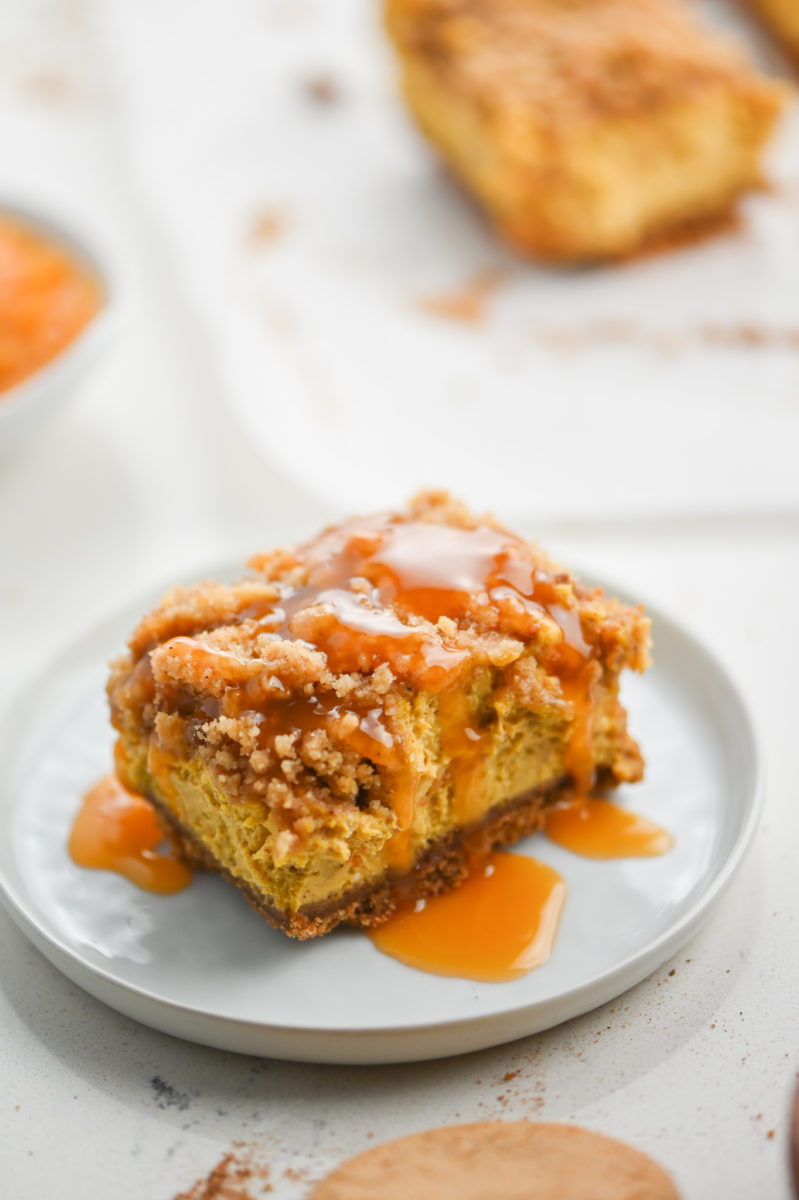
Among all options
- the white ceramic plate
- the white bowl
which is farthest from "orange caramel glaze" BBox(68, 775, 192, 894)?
the white bowl

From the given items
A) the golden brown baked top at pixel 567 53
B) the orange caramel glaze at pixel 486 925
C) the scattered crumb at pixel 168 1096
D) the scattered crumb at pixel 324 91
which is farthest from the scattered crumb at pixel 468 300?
the scattered crumb at pixel 168 1096

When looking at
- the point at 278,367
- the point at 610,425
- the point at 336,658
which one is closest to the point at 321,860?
the point at 336,658

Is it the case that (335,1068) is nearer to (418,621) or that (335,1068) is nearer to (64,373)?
(418,621)

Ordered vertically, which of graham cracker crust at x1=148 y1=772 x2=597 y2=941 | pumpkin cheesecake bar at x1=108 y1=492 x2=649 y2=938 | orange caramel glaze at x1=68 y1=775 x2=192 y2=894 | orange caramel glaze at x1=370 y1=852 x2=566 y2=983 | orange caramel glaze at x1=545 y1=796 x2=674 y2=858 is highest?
pumpkin cheesecake bar at x1=108 y1=492 x2=649 y2=938

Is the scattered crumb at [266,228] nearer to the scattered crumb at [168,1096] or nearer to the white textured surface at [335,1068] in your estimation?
the white textured surface at [335,1068]

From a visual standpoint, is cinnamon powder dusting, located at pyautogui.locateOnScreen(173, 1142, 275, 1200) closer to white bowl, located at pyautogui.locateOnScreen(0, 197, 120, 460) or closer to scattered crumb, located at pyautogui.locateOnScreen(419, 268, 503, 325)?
white bowl, located at pyautogui.locateOnScreen(0, 197, 120, 460)

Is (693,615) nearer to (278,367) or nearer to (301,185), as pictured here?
(278,367)

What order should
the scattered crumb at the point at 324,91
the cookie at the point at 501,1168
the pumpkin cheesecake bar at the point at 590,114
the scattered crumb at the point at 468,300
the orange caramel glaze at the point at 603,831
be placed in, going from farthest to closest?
the scattered crumb at the point at 324,91
the scattered crumb at the point at 468,300
the pumpkin cheesecake bar at the point at 590,114
the orange caramel glaze at the point at 603,831
the cookie at the point at 501,1168
